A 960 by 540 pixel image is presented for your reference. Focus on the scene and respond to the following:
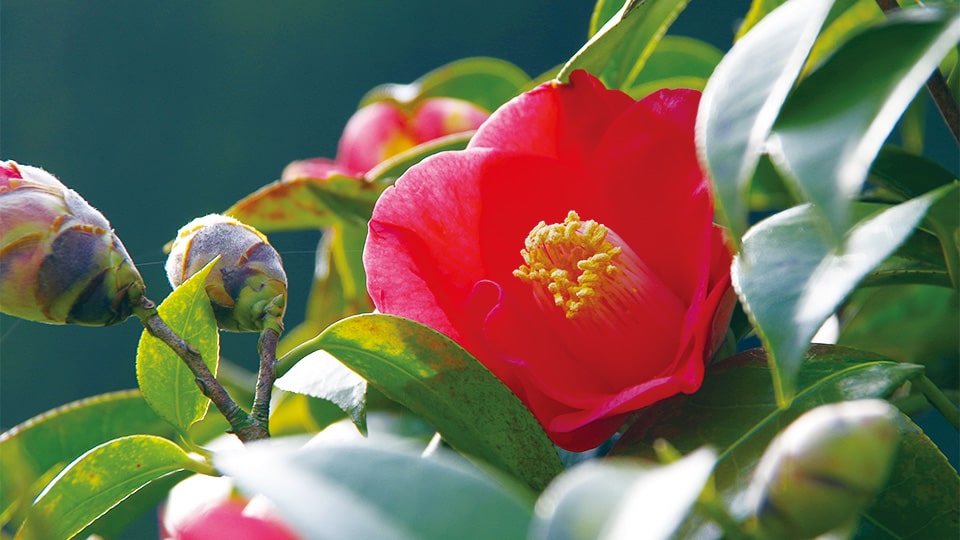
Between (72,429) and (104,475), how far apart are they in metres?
0.16

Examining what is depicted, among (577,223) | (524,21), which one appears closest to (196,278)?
(577,223)

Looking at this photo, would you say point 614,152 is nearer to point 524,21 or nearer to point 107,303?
point 107,303

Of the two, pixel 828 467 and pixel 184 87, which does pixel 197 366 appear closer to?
pixel 828 467

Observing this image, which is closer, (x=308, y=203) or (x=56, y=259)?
(x=56, y=259)

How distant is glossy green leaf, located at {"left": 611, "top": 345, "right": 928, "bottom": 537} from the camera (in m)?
0.31

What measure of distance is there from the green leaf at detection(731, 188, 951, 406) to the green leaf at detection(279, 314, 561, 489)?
0.09 meters

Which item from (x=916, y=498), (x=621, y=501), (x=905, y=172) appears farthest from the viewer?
(x=905, y=172)

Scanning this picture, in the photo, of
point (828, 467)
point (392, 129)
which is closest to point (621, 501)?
point (828, 467)

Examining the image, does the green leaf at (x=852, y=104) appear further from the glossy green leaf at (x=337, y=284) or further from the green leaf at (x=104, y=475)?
the glossy green leaf at (x=337, y=284)

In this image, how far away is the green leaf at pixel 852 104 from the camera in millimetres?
218

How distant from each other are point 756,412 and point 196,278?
18 centimetres

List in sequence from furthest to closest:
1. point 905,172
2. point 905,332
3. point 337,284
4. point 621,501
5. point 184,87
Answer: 1. point 184,87
2. point 337,284
3. point 905,332
4. point 905,172
5. point 621,501

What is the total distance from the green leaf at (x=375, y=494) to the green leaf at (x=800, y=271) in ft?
0.25

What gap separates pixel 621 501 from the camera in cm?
19
